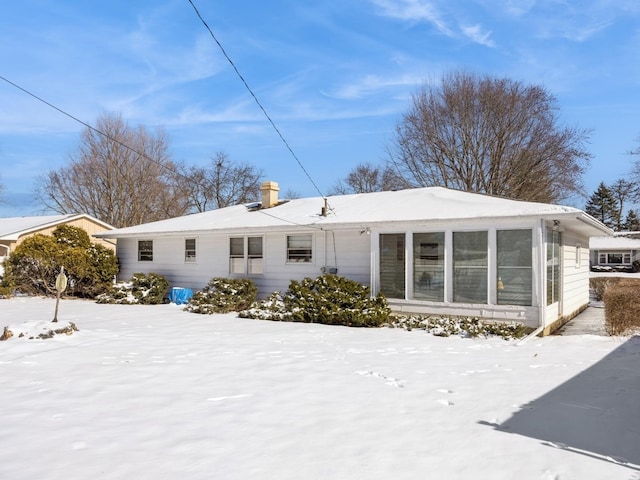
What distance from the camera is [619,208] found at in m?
54.1

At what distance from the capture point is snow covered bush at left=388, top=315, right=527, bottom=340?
9070 mm

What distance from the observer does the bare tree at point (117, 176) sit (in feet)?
104

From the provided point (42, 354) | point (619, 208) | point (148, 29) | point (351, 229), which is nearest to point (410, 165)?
point (351, 229)

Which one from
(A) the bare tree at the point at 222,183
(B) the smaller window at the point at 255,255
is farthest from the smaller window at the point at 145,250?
(A) the bare tree at the point at 222,183

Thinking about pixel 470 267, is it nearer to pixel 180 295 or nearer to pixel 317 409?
pixel 317 409

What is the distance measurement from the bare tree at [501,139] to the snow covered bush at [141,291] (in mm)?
17416

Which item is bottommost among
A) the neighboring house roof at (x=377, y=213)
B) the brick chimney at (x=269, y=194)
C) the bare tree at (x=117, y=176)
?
the neighboring house roof at (x=377, y=213)

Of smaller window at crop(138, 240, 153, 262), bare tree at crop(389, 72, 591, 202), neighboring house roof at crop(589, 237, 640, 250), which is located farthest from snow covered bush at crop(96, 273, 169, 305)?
neighboring house roof at crop(589, 237, 640, 250)

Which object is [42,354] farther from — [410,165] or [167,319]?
[410,165]

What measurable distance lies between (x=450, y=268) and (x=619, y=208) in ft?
179

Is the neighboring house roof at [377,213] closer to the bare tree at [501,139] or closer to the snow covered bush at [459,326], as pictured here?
the snow covered bush at [459,326]

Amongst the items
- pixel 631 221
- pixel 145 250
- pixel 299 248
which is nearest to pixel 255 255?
pixel 299 248

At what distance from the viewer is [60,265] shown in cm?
1583

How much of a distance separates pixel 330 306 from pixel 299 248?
110 inches
